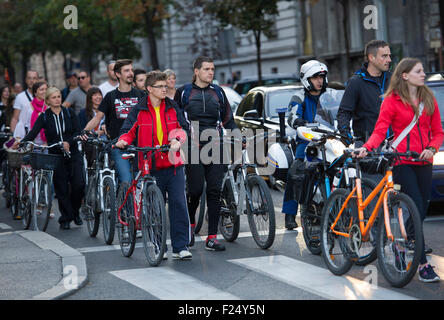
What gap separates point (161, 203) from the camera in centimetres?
772

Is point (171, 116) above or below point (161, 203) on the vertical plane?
above

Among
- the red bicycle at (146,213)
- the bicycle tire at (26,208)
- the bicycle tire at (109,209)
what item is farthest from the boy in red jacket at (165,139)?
the bicycle tire at (26,208)

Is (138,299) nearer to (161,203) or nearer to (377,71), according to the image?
(161,203)

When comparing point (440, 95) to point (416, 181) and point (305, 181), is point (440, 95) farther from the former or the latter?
point (416, 181)

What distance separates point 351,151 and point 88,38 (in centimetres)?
4108

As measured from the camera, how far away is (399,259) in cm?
644

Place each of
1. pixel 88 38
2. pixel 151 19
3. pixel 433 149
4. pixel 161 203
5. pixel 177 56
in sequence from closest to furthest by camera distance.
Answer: pixel 433 149 → pixel 161 203 → pixel 151 19 → pixel 88 38 → pixel 177 56

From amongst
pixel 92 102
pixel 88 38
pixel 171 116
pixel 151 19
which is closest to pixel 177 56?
pixel 88 38

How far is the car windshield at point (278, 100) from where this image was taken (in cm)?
1453

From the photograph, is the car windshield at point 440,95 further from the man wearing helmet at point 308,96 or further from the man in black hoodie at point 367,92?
the man in black hoodie at point 367,92

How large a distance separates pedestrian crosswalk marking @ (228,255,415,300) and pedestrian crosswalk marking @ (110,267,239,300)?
0.64 metres

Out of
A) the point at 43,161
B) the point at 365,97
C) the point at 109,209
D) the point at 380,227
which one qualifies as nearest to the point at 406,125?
the point at 380,227

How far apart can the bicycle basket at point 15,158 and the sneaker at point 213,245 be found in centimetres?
410
